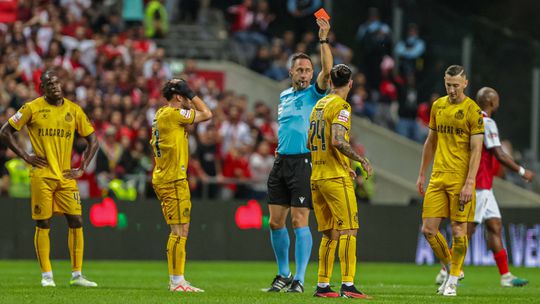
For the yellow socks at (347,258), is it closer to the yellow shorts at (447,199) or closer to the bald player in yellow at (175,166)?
the yellow shorts at (447,199)

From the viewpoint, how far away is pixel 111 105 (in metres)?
26.0

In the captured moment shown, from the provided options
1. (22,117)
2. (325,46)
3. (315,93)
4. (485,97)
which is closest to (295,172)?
(315,93)

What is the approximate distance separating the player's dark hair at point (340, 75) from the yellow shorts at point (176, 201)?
2.37 metres

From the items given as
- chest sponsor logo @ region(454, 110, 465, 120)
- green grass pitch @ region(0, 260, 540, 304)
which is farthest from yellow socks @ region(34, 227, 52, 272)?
chest sponsor logo @ region(454, 110, 465, 120)

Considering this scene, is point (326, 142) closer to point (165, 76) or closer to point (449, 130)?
point (449, 130)

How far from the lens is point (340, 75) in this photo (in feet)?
45.2

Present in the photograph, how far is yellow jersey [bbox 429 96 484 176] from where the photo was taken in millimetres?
14703

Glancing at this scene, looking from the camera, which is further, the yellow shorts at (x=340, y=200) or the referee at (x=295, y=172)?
the referee at (x=295, y=172)

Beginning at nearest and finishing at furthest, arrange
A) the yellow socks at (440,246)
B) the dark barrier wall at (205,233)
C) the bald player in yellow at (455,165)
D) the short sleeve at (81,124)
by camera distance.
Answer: the bald player in yellow at (455,165)
the yellow socks at (440,246)
the short sleeve at (81,124)
the dark barrier wall at (205,233)

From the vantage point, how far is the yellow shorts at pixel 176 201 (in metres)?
15.0

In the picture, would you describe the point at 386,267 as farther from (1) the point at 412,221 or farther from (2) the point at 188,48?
(2) the point at 188,48

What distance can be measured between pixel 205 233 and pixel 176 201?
9.36 meters

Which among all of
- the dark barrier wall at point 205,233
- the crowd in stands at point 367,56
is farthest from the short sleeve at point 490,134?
the crowd in stands at point 367,56

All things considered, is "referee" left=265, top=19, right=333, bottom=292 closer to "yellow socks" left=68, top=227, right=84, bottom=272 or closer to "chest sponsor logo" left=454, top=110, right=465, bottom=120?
"chest sponsor logo" left=454, top=110, right=465, bottom=120
